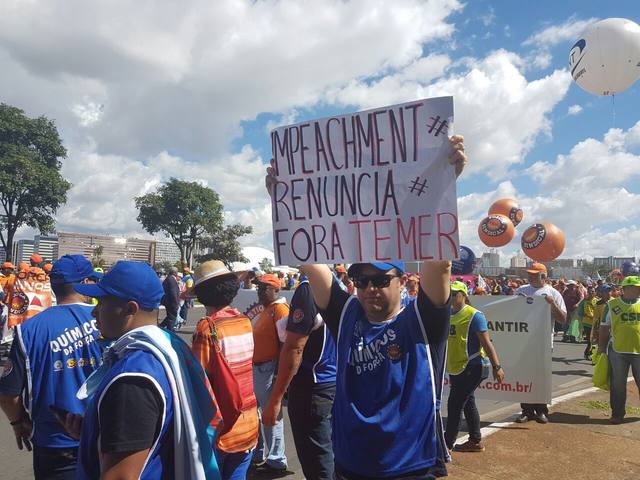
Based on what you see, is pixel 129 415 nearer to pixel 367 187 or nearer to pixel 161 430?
pixel 161 430

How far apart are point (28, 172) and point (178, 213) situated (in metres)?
23.7

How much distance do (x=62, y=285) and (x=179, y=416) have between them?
188 cm

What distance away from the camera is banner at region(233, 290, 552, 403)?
6.47 meters

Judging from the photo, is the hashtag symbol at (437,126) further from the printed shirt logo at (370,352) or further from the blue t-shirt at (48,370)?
the blue t-shirt at (48,370)

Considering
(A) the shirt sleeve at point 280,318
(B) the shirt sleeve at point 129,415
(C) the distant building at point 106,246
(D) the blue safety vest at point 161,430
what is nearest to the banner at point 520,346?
(A) the shirt sleeve at point 280,318

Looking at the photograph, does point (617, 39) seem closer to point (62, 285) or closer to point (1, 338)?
point (62, 285)

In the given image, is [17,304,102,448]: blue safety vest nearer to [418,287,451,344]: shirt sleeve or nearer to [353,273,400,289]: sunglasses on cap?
[353,273,400,289]: sunglasses on cap

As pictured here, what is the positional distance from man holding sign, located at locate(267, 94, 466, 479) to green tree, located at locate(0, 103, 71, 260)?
31879 mm

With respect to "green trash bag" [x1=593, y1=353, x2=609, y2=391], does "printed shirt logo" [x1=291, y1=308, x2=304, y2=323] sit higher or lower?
higher

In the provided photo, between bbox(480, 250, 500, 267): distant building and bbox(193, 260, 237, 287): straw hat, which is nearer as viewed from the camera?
bbox(193, 260, 237, 287): straw hat

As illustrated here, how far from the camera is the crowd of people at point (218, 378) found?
1.71 meters

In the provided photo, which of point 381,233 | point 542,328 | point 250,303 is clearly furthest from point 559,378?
point 381,233

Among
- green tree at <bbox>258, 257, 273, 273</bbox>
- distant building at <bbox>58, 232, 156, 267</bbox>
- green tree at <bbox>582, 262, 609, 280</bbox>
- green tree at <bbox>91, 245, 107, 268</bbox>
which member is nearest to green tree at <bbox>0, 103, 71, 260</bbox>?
green tree at <bbox>91, 245, 107, 268</bbox>

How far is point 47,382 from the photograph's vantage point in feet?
9.47
